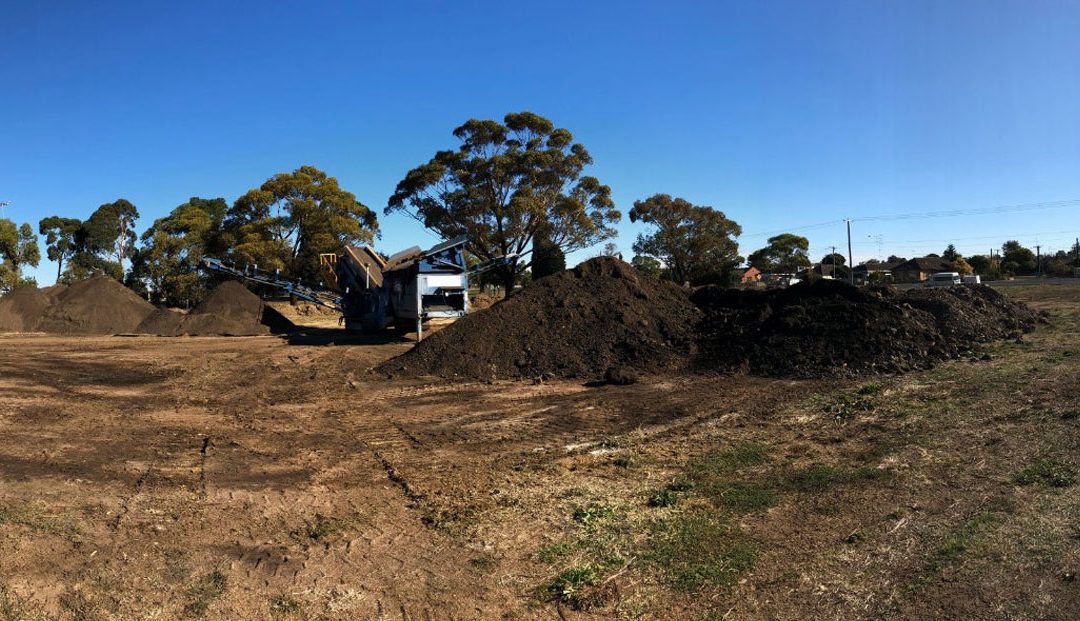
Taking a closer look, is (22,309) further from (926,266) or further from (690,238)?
(926,266)

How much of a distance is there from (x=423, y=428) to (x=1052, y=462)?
688 cm

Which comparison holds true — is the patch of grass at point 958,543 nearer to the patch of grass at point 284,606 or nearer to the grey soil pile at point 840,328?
the patch of grass at point 284,606

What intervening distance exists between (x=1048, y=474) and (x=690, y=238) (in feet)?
154

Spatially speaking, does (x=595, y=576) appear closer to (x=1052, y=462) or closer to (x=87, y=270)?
(x=1052, y=462)

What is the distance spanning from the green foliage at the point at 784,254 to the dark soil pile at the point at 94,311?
235 feet

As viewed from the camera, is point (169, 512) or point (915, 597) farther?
point (169, 512)

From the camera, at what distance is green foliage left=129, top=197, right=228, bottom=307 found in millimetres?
37281

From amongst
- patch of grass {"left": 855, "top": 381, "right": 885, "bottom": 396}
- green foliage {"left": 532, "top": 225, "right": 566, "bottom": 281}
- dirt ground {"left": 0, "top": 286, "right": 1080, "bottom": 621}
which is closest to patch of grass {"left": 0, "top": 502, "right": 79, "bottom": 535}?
dirt ground {"left": 0, "top": 286, "right": 1080, "bottom": 621}

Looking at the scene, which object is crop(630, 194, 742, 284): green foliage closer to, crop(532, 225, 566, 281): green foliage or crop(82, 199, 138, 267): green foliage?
crop(532, 225, 566, 281): green foliage

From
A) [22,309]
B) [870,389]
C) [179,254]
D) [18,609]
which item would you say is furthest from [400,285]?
[179,254]

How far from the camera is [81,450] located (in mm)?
6891

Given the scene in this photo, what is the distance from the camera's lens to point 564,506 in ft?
17.0

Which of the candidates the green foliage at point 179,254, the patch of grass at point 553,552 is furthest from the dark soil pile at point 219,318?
the patch of grass at point 553,552

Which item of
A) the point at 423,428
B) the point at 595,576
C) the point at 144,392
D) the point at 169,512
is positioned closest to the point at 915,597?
the point at 595,576
